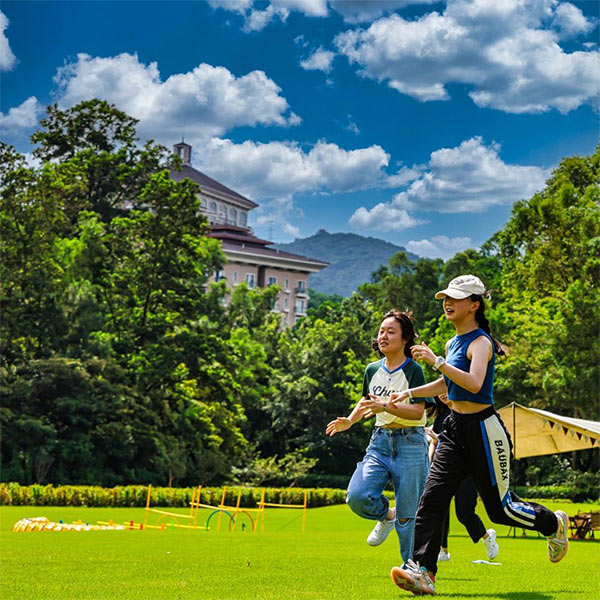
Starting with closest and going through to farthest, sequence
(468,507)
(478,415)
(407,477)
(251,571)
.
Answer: (478,415), (407,477), (468,507), (251,571)

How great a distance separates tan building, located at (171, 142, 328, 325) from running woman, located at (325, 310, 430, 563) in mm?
97621

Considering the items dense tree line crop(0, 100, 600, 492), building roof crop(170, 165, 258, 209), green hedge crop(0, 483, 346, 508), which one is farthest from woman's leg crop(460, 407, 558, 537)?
building roof crop(170, 165, 258, 209)

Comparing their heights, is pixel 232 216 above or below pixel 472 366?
above

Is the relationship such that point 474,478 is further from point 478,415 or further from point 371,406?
point 371,406

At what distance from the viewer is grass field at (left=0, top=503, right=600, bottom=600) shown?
7.41 metres

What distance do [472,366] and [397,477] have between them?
4.65 ft

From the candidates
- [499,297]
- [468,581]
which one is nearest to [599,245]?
[499,297]

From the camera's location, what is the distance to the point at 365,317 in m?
63.1

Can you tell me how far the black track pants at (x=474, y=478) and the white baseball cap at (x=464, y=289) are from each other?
86cm

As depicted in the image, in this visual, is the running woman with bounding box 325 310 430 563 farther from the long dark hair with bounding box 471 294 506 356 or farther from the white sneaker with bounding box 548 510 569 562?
the white sneaker with bounding box 548 510 569 562

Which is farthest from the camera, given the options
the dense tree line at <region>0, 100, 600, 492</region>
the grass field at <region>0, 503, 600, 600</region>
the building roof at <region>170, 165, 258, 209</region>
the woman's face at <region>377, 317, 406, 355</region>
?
the building roof at <region>170, 165, 258, 209</region>

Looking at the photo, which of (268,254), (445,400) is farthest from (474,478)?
(268,254)

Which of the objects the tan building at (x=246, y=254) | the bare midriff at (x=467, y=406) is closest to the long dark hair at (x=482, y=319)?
the bare midriff at (x=467, y=406)

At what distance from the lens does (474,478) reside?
6.96 metres
